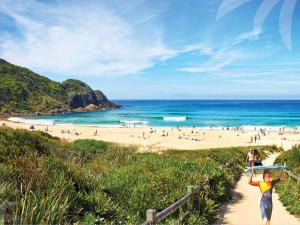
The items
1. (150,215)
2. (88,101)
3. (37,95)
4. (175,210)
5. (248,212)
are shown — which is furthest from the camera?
(88,101)

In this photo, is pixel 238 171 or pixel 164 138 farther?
pixel 164 138

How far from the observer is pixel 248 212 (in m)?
9.80

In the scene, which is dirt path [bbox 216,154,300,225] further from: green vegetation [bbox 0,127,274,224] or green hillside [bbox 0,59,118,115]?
green hillside [bbox 0,59,118,115]

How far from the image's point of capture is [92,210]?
716 centimetres

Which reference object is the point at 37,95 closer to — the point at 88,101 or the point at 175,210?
the point at 88,101

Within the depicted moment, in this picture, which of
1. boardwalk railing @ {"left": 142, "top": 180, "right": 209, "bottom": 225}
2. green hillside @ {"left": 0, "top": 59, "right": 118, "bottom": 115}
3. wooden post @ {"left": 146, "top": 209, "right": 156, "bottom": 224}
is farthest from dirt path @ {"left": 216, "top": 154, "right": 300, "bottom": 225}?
green hillside @ {"left": 0, "top": 59, "right": 118, "bottom": 115}

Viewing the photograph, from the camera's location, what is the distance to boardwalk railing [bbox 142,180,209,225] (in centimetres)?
570

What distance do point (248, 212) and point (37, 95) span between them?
4949 inches

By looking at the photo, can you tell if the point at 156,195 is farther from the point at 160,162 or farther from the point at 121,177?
the point at 160,162

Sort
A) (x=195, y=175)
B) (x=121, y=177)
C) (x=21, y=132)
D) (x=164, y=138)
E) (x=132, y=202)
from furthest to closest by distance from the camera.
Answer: (x=164, y=138), (x=21, y=132), (x=195, y=175), (x=121, y=177), (x=132, y=202)

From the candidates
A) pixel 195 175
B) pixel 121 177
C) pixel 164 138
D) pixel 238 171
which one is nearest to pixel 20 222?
pixel 121 177

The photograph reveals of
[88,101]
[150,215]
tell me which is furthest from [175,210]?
[88,101]

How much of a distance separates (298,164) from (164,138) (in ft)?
115

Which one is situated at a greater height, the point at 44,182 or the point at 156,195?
the point at 44,182
